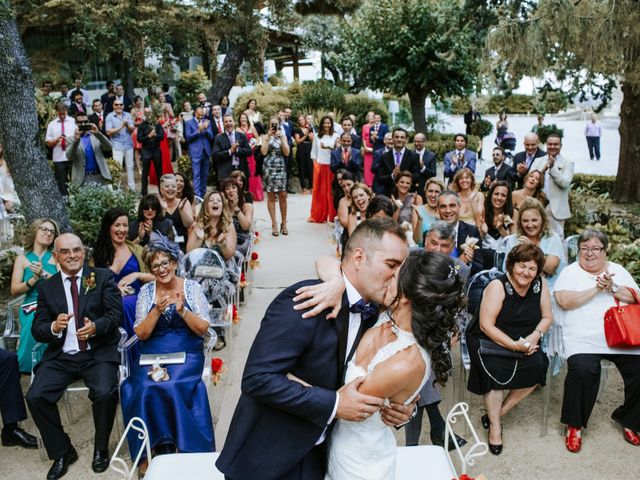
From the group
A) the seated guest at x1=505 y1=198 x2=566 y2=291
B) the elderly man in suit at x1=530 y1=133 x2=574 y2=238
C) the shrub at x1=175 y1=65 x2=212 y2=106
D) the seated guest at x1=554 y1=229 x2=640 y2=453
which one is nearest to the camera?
the seated guest at x1=554 y1=229 x2=640 y2=453

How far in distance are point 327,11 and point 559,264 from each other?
14316 mm

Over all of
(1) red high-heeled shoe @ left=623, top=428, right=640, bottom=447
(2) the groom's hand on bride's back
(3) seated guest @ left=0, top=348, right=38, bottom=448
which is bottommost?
(1) red high-heeled shoe @ left=623, top=428, right=640, bottom=447

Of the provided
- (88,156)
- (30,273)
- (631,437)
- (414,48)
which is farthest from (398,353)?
(414,48)

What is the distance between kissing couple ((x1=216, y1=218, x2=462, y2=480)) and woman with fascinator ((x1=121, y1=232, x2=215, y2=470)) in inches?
77.4

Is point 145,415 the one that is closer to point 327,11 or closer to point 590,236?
point 590,236

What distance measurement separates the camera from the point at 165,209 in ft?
21.9

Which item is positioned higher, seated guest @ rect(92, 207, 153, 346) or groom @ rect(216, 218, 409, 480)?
groom @ rect(216, 218, 409, 480)

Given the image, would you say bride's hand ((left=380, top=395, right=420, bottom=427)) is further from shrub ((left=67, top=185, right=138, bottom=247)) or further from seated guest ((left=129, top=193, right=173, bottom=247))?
shrub ((left=67, top=185, right=138, bottom=247))

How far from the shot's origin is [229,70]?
16.8m

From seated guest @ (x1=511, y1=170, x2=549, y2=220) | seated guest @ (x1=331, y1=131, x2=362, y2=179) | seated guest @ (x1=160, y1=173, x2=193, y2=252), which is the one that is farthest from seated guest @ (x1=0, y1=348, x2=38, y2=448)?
seated guest @ (x1=331, y1=131, x2=362, y2=179)

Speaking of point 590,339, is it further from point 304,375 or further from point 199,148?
point 199,148

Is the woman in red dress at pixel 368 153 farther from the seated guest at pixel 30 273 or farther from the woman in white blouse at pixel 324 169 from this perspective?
the seated guest at pixel 30 273

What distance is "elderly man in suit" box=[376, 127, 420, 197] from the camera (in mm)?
8828

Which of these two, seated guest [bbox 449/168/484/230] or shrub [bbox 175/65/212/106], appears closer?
seated guest [bbox 449/168/484/230]
